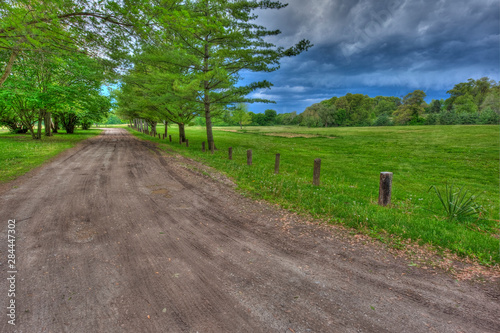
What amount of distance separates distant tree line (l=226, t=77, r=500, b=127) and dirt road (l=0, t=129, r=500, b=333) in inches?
2786

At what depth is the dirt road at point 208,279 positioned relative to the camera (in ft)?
7.59

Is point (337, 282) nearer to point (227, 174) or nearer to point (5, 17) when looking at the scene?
point (227, 174)

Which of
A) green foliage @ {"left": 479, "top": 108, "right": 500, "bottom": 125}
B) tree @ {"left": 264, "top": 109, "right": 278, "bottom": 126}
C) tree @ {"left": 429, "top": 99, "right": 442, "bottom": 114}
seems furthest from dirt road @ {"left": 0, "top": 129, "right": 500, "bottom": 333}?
tree @ {"left": 264, "top": 109, "right": 278, "bottom": 126}

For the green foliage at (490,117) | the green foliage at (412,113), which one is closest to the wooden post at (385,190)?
the green foliage at (490,117)

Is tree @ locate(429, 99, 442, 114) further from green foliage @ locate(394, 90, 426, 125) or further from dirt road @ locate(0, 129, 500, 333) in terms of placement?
dirt road @ locate(0, 129, 500, 333)

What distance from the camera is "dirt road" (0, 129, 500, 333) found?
2312 millimetres

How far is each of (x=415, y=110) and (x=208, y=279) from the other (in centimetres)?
9581

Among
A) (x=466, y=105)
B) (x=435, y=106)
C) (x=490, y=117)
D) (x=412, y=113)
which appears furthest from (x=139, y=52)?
(x=435, y=106)

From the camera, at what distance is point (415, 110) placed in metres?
74.3

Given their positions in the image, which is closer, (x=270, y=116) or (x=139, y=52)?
(x=139, y=52)

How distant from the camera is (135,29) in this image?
733cm

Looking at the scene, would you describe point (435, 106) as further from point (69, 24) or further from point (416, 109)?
point (69, 24)

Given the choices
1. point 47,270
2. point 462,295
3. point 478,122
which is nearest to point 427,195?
point 462,295

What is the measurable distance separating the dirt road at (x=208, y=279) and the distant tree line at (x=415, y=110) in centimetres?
7078
